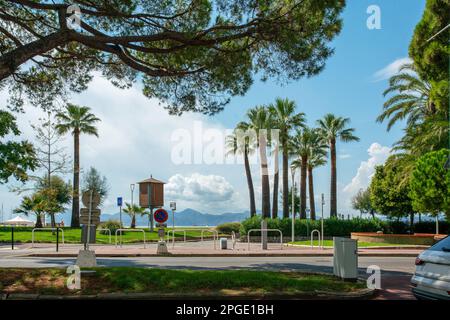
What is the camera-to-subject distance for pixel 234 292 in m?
9.87

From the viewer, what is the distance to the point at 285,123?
1918 inches

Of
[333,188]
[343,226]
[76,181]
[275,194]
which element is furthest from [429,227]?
[76,181]

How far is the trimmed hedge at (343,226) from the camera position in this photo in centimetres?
3706

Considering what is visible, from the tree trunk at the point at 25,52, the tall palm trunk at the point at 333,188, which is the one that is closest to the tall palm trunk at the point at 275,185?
the tall palm trunk at the point at 333,188

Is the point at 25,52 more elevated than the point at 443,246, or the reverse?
the point at 25,52

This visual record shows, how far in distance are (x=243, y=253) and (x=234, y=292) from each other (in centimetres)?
1242

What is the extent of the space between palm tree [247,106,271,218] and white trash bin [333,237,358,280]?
105 feet

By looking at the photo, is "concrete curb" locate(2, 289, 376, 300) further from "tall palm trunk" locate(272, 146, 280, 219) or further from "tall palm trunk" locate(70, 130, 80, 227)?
"tall palm trunk" locate(70, 130, 80, 227)

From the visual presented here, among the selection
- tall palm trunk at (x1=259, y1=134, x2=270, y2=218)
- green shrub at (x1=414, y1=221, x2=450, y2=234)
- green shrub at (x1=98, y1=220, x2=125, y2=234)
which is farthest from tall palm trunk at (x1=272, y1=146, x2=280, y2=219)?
green shrub at (x1=98, y1=220, x2=125, y2=234)

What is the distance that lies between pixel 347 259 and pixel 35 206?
37.5m

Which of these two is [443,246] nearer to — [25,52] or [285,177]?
[25,52]

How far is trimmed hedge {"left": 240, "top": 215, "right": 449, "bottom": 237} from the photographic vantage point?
37.1m
